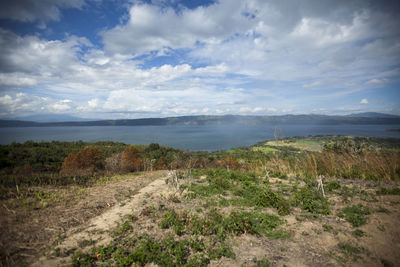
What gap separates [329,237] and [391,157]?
678cm

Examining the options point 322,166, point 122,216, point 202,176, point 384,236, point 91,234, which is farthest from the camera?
point 202,176

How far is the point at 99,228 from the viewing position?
4.02 m

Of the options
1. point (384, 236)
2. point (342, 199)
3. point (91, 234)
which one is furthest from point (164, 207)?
point (342, 199)

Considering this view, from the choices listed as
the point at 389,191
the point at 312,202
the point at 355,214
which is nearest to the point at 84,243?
the point at 312,202

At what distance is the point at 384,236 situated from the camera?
3.51 m

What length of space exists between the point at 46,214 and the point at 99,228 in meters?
1.66

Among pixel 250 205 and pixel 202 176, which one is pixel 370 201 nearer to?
pixel 250 205

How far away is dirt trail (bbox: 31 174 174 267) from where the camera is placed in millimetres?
3021

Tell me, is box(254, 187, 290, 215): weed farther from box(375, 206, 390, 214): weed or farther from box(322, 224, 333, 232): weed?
box(375, 206, 390, 214): weed

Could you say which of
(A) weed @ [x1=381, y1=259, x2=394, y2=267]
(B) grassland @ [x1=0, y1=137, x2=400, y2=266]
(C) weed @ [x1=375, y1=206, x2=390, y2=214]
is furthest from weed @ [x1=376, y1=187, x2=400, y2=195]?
(A) weed @ [x1=381, y1=259, x2=394, y2=267]

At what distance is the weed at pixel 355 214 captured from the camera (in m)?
4.09

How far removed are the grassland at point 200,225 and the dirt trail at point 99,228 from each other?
0.02 metres

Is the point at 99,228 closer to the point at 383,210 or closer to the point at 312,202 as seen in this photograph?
the point at 312,202

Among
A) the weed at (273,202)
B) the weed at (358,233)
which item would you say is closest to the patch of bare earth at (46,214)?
the weed at (273,202)
